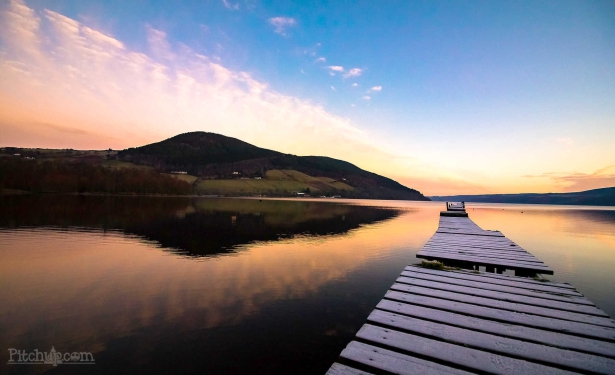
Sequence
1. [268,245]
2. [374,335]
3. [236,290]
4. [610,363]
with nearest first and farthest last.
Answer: [610,363], [374,335], [236,290], [268,245]

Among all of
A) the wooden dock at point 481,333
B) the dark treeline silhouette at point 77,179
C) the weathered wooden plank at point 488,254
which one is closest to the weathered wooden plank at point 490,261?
the weathered wooden plank at point 488,254

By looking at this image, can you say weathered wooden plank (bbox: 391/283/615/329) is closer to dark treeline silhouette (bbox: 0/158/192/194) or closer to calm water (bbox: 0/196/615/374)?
calm water (bbox: 0/196/615/374)

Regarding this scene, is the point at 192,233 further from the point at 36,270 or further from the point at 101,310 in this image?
the point at 101,310

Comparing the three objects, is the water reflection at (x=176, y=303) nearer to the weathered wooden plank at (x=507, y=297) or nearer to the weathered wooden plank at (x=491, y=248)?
the weathered wooden plank at (x=507, y=297)

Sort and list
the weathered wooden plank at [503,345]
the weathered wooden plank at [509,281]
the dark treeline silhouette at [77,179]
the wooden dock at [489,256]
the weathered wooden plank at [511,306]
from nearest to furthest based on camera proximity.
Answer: the weathered wooden plank at [503,345] → the weathered wooden plank at [511,306] → the weathered wooden plank at [509,281] → the wooden dock at [489,256] → the dark treeline silhouette at [77,179]

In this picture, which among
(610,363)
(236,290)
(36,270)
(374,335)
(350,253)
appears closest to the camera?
(610,363)

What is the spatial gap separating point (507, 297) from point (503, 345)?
8.94 feet

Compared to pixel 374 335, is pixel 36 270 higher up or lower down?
lower down

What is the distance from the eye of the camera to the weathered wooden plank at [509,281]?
7299mm

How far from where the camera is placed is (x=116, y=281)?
1427 cm

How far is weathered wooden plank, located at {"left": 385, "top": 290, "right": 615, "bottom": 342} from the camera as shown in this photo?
477cm

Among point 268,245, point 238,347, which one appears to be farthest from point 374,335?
point 268,245

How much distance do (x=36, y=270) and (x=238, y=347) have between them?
1408cm

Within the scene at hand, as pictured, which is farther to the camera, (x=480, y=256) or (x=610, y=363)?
(x=480, y=256)
